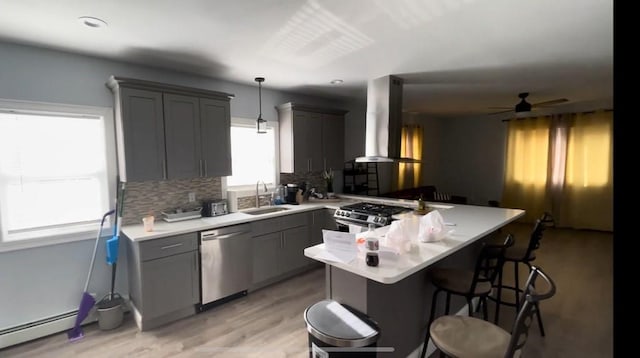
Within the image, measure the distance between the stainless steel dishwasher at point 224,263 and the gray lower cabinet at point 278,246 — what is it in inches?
5.8

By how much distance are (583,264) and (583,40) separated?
319cm

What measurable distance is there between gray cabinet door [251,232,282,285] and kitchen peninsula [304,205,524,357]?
61.8 inches

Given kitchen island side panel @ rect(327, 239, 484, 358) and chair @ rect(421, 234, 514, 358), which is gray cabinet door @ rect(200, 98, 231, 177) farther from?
chair @ rect(421, 234, 514, 358)

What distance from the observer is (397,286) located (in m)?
2.09

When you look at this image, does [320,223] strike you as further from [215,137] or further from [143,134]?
[143,134]

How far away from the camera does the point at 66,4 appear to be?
1.90 m

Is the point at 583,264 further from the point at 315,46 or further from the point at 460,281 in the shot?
the point at 315,46

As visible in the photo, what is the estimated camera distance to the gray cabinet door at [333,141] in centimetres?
467

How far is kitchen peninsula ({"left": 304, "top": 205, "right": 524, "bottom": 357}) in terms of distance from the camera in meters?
1.78

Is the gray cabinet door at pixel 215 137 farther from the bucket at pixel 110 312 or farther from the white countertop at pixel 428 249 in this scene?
the white countertop at pixel 428 249

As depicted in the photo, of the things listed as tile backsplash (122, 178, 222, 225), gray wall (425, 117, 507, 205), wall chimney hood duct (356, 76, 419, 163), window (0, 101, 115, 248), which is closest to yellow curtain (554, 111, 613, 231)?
gray wall (425, 117, 507, 205)
